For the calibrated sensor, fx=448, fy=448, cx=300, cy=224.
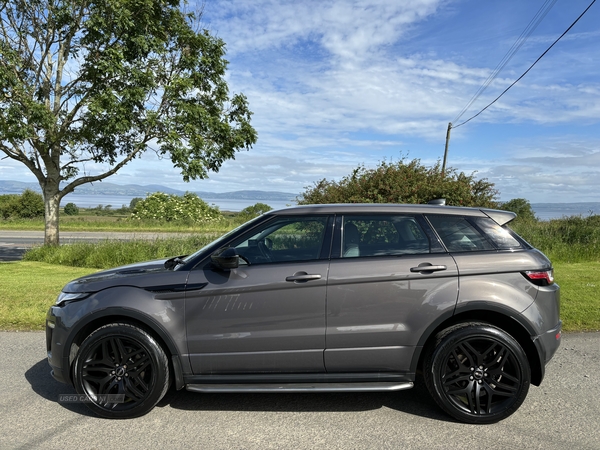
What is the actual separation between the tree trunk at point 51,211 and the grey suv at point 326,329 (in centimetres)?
1115

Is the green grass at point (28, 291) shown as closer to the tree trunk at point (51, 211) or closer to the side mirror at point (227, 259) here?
the tree trunk at point (51, 211)

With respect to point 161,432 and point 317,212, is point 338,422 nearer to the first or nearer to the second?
point 161,432

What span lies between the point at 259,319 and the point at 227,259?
1.75 ft

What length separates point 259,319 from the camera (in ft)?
11.5

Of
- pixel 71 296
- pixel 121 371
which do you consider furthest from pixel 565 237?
pixel 71 296

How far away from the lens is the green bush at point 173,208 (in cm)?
2967

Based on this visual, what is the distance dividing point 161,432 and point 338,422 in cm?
132

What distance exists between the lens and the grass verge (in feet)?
20.3

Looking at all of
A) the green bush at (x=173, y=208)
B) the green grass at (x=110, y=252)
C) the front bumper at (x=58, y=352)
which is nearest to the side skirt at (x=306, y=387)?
the front bumper at (x=58, y=352)

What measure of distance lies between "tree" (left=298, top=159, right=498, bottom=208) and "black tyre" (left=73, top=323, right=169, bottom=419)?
1004cm

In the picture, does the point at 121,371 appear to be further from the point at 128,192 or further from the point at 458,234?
the point at 128,192

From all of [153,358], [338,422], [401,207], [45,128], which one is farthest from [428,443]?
[45,128]

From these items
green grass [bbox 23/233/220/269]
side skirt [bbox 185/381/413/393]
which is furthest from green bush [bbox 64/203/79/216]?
side skirt [bbox 185/381/413/393]

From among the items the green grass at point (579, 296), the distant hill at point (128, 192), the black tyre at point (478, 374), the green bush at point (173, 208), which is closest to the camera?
the black tyre at point (478, 374)
